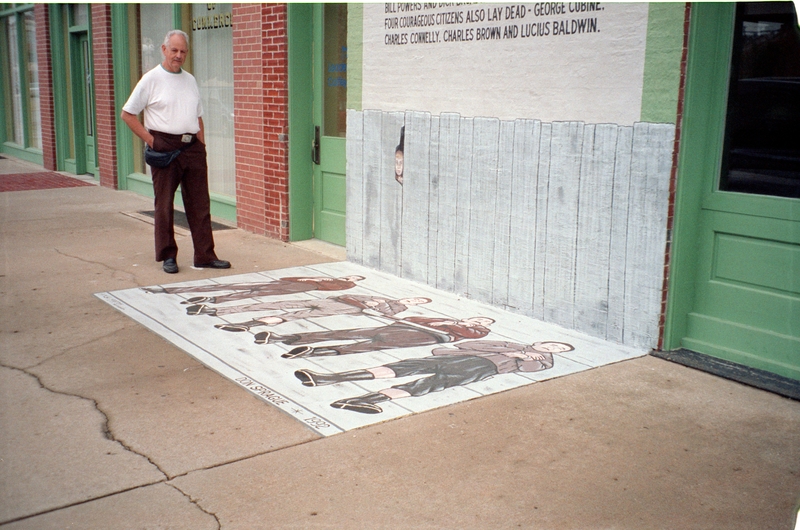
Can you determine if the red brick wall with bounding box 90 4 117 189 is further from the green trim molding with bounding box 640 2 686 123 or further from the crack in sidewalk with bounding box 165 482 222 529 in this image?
the crack in sidewalk with bounding box 165 482 222 529

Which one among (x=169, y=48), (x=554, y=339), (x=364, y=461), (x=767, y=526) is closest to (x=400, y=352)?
(x=554, y=339)

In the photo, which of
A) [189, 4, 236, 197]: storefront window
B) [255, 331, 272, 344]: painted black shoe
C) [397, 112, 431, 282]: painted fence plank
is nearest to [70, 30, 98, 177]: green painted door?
[189, 4, 236, 197]: storefront window

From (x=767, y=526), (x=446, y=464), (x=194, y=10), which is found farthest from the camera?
(x=194, y=10)

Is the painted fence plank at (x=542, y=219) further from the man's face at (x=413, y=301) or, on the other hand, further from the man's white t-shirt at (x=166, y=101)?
the man's white t-shirt at (x=166, y=101)

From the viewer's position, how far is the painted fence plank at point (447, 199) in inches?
250

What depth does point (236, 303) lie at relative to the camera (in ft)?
20.2

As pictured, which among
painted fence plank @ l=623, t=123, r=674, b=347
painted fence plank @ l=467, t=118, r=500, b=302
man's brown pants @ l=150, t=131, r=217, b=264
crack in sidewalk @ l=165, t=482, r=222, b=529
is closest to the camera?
crack in sidewalk @ l=165, t=482, r=222, b=529

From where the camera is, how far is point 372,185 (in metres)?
7.29

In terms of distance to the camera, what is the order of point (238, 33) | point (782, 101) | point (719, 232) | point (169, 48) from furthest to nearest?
1. point (238, 33)
2. point (169, 48)
3. point (719, 232)
4. point (782, 101)

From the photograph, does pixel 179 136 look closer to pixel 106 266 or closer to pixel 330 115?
pixel 106 266

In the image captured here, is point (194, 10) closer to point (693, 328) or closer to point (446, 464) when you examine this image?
point (693, 328)

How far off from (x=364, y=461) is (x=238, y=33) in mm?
6664

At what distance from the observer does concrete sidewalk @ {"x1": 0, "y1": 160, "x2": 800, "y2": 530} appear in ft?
10.3

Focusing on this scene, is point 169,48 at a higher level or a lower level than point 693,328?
higher
